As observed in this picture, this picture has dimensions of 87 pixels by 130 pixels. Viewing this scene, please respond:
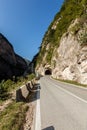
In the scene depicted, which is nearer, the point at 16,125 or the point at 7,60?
the point at 16,125

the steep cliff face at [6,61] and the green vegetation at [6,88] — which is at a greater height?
the steep cliff face at [6,61]

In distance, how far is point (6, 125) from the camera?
7.34m

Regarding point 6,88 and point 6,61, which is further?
point 6,61

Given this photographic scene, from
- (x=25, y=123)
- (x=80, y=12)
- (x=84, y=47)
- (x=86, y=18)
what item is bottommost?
(x=25, y=123)

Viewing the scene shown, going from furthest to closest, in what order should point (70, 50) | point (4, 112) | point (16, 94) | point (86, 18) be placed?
point (70, 50) → point (86, 18) → point (16, 94) → point (4, 112)

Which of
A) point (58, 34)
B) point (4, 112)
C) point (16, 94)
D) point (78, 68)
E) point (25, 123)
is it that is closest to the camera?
point (25, 123)

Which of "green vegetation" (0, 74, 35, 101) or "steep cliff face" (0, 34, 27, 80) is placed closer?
"green vegetation" (0, 74, 35, 101)

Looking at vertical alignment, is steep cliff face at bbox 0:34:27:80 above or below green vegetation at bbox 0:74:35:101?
above

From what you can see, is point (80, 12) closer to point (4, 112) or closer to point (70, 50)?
point (70, 50)

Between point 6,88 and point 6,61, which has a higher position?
point 6,61

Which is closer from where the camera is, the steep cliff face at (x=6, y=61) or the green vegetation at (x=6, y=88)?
the green vegetation at (x=6, y=88)

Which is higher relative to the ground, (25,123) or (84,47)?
(84,47)

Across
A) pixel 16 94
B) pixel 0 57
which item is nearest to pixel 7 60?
pixel 0 57

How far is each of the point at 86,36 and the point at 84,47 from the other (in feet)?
5.69
